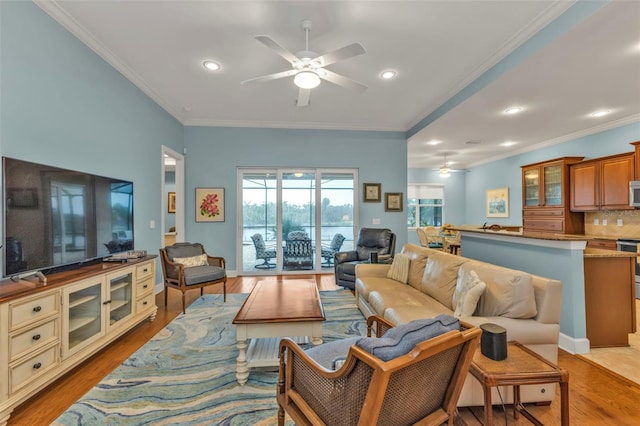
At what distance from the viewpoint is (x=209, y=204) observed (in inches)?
211

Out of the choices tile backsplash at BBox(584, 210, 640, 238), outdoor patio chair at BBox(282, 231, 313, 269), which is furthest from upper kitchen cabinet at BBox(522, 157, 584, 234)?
outdoor patio chair at BBox(282, 231, 313, 269)

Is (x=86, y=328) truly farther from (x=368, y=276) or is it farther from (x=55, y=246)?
(x=368, y=276)

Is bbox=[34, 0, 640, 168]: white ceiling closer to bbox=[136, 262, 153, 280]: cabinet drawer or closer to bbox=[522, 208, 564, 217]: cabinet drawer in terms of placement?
bbox=[522, 208, 564, 217]: cabinet drawer

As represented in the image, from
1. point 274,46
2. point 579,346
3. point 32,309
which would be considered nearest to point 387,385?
point 32,309

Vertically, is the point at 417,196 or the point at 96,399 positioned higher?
the point at 417,196

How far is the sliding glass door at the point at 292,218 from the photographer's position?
→ 555 centimetres

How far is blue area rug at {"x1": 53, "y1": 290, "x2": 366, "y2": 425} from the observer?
1.71m

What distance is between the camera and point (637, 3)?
1969mm

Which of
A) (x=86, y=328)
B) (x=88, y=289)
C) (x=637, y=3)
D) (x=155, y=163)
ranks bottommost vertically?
(x=86, y=328)

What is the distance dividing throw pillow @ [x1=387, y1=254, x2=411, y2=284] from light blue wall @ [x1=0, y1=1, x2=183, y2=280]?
11.1 feet

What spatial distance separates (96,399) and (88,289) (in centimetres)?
88

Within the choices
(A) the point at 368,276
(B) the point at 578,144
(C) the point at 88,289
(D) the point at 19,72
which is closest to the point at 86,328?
(C) the point at 88,289

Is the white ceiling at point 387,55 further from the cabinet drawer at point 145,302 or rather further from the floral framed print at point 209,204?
the cabinet drawer at point 145,302

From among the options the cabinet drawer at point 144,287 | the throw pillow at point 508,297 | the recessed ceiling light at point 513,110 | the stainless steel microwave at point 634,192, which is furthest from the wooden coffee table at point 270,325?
the stainless steel microwave at point 634,192
